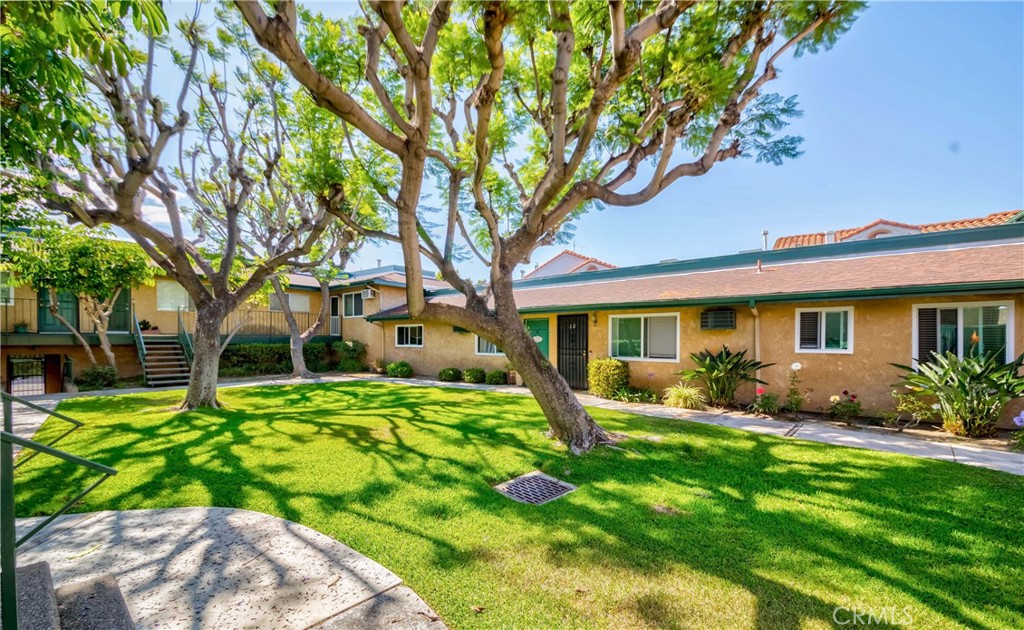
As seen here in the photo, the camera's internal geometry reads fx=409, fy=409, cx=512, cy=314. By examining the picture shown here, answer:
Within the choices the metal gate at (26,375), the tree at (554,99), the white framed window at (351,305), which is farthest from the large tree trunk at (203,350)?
the white framed window at (351,305)

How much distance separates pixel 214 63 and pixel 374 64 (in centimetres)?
665

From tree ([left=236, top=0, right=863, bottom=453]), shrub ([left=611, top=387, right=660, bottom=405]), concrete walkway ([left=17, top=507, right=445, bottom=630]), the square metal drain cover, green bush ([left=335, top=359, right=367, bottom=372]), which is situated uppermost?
tree ([left=236, top=0, right=863, bottom=453])

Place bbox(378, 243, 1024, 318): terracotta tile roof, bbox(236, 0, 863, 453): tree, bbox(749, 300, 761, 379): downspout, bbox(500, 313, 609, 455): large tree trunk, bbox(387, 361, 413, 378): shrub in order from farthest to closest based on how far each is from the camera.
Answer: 1. bbox(387, 361, 413, 378): shrub
2. bbox(749, 300, 761, 379): downspout
3. bbox(378, 243, 1024, 318): terracotta tile roof
4. bbox(500, 313, 609, 455): large tree trunk
5. bbox(236, 0, 863, 453): tree

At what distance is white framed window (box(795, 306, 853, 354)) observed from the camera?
27.4 feet

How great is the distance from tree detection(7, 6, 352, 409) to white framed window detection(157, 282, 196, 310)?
7179 millimetres

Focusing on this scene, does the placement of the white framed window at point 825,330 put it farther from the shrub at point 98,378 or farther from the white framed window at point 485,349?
the shrub at point 98,378

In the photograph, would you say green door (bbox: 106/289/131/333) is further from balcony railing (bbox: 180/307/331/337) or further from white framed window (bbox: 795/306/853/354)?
white framed window (bbox: 795/306/853/354)

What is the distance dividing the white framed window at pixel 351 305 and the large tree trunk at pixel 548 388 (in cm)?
1546

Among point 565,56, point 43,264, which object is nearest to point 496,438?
point 565,56

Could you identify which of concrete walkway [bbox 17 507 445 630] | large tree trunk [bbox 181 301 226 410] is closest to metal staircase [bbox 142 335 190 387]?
large tree trunk [bbox 181 301 226 410]

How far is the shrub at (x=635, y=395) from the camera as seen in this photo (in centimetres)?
1030

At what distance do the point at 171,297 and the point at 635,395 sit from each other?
18463 millimetres

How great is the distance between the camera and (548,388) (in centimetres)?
607

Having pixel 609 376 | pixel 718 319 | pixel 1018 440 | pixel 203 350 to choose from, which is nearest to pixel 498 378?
pixel 609 376
